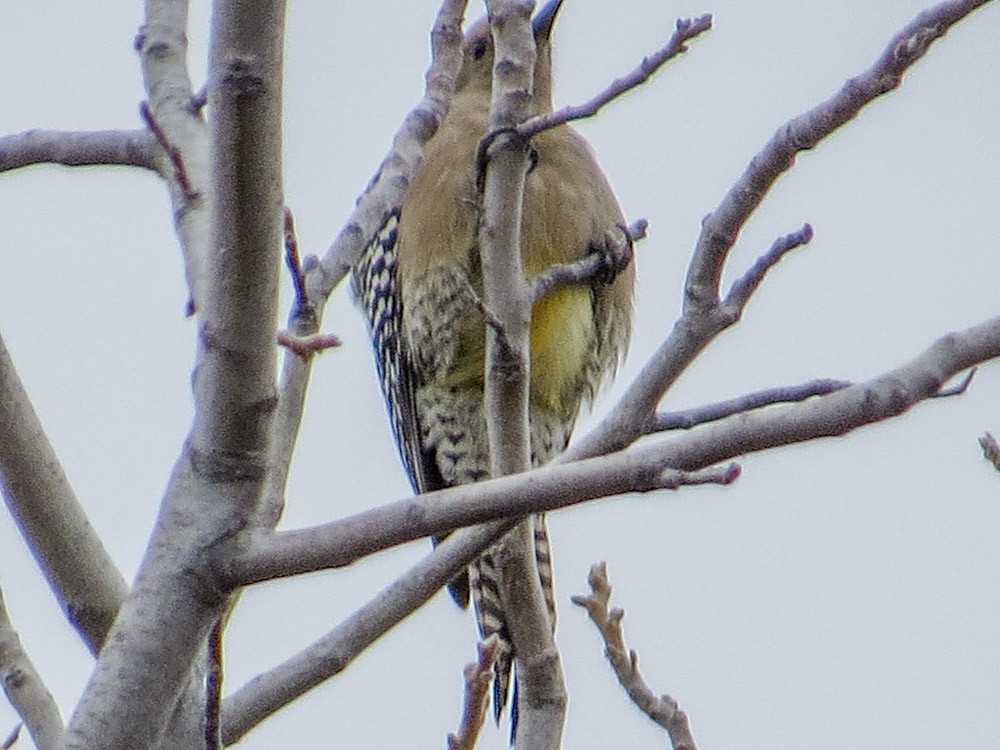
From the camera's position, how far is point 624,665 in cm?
344

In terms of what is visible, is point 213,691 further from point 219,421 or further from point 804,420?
point 804,420

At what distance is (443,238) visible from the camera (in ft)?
19.0

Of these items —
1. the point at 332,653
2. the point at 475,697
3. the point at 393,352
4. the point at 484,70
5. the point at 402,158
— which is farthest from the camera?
the point at 484,70

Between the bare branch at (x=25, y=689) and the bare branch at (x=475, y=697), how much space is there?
2.78 feet

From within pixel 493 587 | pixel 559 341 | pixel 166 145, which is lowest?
pixel 493 587

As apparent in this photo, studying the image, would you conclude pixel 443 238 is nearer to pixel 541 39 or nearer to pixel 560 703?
pixel 541 39

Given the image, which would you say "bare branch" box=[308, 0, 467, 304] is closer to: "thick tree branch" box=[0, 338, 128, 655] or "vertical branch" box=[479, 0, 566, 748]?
"vertical branch" box=[479, 0, 566, 748]

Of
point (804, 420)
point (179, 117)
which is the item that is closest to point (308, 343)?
point (804, 420)

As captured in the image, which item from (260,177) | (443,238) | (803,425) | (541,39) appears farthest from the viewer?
(541,39)

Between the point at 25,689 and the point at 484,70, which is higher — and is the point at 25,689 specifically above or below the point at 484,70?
below

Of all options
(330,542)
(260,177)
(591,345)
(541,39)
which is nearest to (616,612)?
(330,542)

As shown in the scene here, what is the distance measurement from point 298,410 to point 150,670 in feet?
2.29

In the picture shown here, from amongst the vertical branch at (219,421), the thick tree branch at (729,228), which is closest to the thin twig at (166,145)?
the vertical branch at (219,421)

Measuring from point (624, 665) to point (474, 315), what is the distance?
257 centimetres
